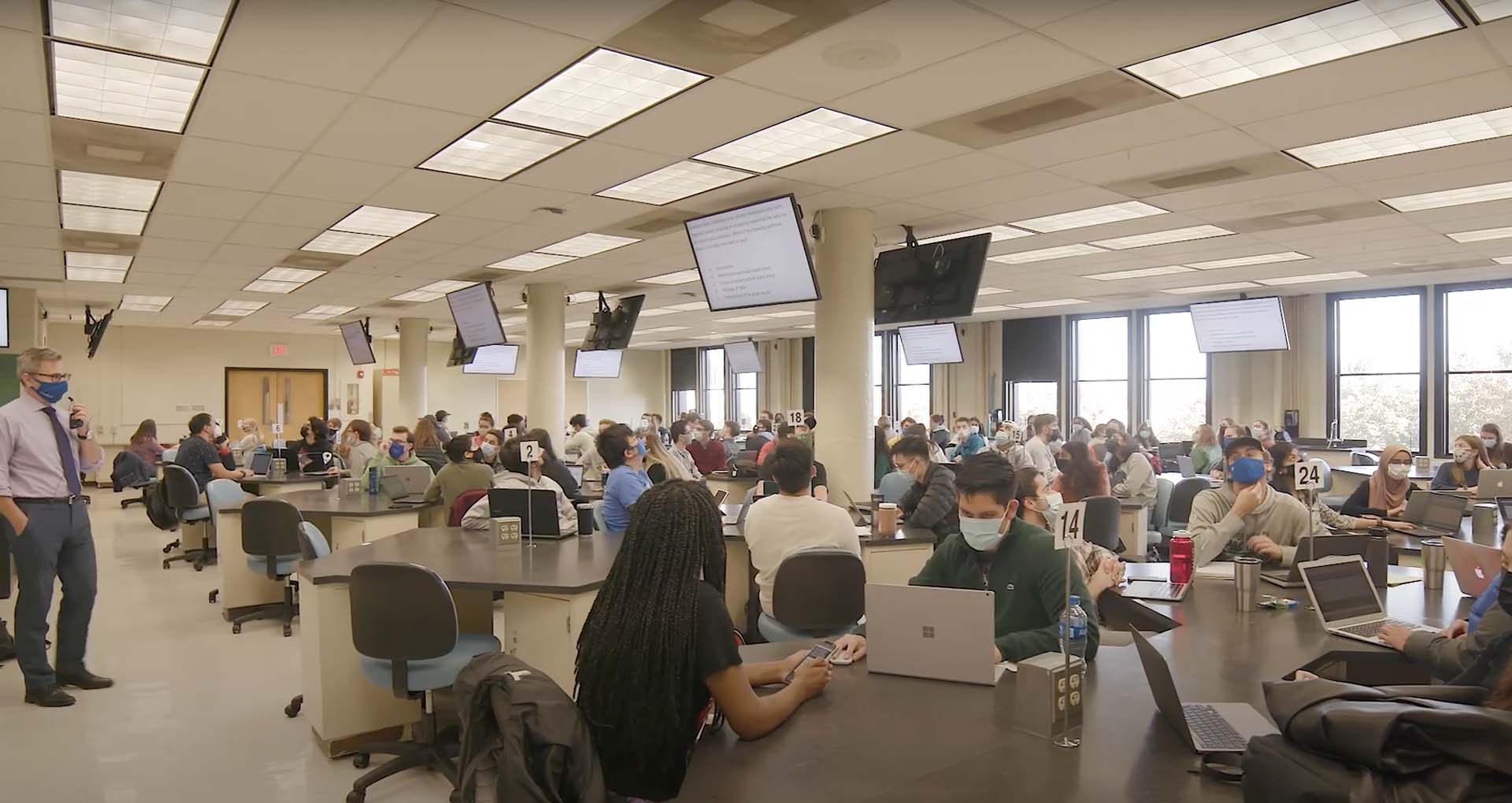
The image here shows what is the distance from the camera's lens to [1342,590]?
2.81m

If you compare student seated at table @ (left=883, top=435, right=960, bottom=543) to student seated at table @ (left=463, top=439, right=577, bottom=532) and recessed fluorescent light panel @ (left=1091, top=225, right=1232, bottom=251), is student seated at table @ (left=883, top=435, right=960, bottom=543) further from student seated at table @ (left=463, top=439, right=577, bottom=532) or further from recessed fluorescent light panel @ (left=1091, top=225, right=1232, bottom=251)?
recessed fluorescent light panel @ (left=1091, top=225, right=1232, bottom=251)

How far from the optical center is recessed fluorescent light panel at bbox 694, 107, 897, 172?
4414 millimetres

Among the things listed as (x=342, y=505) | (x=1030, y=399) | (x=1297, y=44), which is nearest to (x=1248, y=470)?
(x=1297, y=44)

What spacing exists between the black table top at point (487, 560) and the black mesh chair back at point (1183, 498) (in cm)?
490

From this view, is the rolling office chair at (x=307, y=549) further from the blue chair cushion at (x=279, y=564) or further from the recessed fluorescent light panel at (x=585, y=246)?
the recessed fluorescent light panel at (x=585, y=246)

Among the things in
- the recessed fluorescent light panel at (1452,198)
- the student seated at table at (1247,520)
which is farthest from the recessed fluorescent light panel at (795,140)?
the recessed fluorescent light panel at (1452,198)

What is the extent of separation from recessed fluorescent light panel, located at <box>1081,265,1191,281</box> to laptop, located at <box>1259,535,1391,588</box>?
6510mm

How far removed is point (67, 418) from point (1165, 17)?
539 centimetres

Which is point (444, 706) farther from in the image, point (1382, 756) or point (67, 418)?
point (1382, 756)

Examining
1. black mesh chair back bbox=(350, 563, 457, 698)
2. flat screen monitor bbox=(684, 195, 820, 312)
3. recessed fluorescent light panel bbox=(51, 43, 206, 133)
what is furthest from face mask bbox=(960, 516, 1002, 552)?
→ recessed fluorescent light panel bbox=(51, 43, 206, 133)

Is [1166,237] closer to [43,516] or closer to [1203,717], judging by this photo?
[1203,717]

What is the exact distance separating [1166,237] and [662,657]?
7326mm

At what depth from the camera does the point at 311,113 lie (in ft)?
13.7

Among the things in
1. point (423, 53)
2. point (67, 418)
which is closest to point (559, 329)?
point (67, 418)
